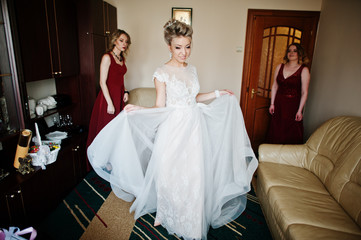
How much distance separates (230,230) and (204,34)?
2916mm

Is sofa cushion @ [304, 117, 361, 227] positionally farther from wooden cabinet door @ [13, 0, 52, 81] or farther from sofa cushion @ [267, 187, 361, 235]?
wooden cabinet door @ [13, 0, 52, 81]

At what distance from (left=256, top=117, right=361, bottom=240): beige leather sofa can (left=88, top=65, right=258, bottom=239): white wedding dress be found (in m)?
0.36

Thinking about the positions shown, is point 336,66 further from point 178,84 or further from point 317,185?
point 178,84

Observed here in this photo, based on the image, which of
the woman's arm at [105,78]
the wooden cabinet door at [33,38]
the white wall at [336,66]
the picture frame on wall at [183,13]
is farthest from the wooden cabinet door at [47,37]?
Result: the white wall at [336,66]

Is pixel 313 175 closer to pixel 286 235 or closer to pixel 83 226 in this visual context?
pixel 286 235

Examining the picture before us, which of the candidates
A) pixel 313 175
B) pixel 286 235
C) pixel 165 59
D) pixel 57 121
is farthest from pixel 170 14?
pixel 286 235

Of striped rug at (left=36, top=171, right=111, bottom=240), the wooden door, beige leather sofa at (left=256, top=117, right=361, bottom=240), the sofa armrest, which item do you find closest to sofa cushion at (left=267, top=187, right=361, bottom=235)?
beige leather sofa at (left=256, top=117, right=361, bottom=240)

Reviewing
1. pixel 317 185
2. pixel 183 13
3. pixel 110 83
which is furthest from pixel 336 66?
pixel 110 83

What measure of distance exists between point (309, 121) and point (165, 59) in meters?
2.48

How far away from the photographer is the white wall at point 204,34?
12.2 feet

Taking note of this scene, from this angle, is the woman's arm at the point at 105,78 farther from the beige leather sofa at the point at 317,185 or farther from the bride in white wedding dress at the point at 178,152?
the beige leather sofa at the point at 317,185

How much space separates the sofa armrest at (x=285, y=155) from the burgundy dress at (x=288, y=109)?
0.54 meters

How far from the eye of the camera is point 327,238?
1.54 metres

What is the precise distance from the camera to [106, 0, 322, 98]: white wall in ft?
12.2
